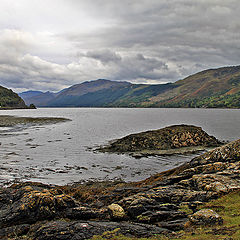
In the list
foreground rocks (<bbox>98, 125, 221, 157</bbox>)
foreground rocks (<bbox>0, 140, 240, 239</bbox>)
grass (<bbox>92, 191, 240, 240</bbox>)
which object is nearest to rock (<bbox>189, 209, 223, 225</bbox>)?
foreground rocks (<bbox>0, 140, 240, 239</bbox>)

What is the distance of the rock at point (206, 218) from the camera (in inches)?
513

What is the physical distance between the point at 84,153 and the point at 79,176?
15.5 metres

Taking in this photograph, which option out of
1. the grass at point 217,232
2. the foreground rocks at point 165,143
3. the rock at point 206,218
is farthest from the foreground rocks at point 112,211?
the foreground rocks at point 165,143

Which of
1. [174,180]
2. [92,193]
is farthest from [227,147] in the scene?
[92,193]

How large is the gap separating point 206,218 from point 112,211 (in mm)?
6588

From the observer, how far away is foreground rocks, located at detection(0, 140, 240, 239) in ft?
43.2

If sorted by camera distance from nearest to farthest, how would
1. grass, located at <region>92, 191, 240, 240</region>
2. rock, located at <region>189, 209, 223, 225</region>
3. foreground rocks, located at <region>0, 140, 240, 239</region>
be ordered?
grass, located at <region>92, 191, 240, 240</region>, rock, located at <region>189, 209, 223, 225</region>, foreground rocks, located at <region>0, 140, 240, 239</region>

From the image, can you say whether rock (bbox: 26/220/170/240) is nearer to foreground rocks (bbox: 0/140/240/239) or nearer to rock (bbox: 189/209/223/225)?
foreground rocks (bbox: 0/140/240/239)

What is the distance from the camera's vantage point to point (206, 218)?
1330 cm

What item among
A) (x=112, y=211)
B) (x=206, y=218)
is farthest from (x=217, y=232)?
(x=112, y=211)

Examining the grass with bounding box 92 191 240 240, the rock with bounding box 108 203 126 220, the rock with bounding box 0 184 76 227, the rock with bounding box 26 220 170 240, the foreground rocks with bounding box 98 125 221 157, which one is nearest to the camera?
the grass with bounding box 92 191 240 240

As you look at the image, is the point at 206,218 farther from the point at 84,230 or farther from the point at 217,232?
the point at 84,230

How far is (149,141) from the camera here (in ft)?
168

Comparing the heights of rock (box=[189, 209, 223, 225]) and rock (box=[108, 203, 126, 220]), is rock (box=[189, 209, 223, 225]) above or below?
above
